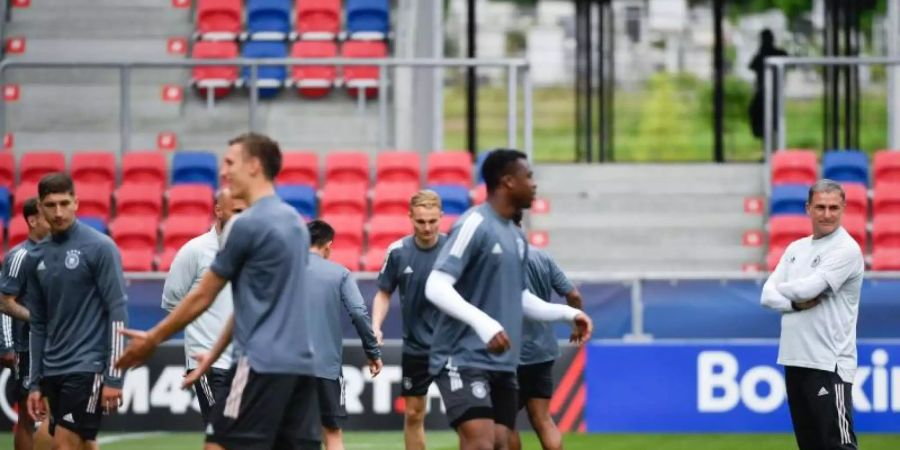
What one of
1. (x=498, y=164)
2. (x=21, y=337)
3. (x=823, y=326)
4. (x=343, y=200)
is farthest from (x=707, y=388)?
(x=498, y=164)

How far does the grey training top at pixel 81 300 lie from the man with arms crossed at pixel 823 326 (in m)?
3.52

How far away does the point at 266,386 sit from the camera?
7.35 metres

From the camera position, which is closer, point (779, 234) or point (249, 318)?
point (249, 318)

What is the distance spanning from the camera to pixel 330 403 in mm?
10602

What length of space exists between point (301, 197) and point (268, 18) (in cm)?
424

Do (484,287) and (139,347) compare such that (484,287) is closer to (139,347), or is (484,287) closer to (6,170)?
(139,347)

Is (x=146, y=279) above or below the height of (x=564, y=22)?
below

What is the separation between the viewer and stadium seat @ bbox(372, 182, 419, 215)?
18.1 m

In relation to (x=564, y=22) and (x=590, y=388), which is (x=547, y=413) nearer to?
(x=590, y=388)

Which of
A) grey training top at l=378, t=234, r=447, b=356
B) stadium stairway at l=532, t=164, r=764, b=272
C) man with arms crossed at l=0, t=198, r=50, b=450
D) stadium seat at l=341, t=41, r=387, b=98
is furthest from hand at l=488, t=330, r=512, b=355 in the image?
stadium seat at l=341, t=41, r=387, b=98

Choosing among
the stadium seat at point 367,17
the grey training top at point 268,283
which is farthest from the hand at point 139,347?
the stadium seat at point 367,17

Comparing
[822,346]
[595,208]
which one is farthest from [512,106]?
[822,346]

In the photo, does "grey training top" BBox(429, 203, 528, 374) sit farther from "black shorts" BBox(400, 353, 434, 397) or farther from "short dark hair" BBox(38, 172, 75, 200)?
"black shorts" BBox(400, 353, 434, 397)

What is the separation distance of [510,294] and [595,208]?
10.7 metres
